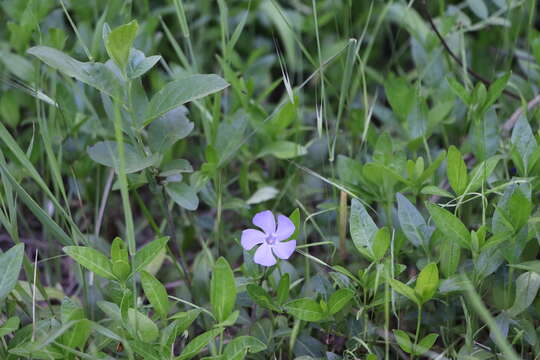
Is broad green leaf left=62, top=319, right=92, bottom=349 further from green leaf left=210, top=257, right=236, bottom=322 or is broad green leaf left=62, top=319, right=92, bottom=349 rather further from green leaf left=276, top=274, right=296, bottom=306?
green leaf left=276, top=274, right=296, bottom=306

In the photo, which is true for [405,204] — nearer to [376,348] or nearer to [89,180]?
[376,348]

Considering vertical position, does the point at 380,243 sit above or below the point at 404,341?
above

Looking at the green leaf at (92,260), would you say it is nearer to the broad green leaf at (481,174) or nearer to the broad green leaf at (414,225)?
the broad green leaf at (414,225)

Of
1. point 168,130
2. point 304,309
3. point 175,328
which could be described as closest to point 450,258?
point 304,309

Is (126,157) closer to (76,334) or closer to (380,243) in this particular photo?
(76,334)

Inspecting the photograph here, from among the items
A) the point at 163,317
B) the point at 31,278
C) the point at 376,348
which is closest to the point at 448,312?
the point at 376,348

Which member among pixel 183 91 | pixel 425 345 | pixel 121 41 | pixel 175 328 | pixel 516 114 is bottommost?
pixel 425 345

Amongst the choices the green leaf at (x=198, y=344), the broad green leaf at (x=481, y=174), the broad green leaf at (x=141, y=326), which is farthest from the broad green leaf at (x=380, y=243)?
the broad green leaf at (x=141, y=326)
